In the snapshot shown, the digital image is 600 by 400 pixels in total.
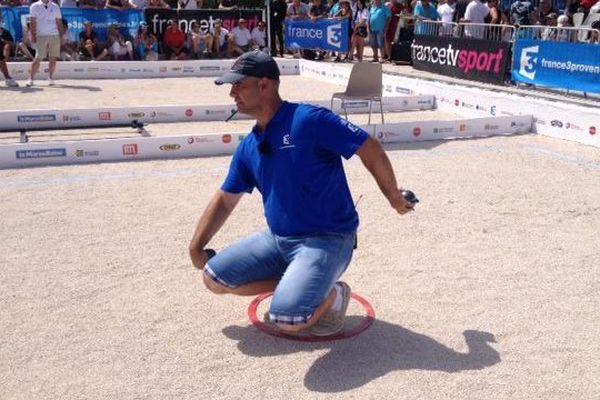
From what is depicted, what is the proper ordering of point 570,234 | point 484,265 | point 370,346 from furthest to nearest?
1. point 570,234
2. point 484,265
3. point 370,346

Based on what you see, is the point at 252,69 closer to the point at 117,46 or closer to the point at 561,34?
the point at 561,34

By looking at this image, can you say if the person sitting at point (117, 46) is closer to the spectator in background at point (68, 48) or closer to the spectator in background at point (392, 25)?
the spectator in background at point (68, 48)

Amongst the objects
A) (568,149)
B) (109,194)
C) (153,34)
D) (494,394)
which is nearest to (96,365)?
(494,394)

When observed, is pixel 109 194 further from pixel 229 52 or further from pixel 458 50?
pixel 229 52

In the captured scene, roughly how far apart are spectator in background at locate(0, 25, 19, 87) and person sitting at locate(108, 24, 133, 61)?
89.8 inches

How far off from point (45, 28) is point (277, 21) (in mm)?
7723

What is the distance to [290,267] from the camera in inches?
138

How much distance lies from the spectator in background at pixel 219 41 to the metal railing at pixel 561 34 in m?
8.32

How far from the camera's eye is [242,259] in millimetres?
3707

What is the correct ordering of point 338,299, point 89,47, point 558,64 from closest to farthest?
point 338,299 < point 558,64 < point 89,47

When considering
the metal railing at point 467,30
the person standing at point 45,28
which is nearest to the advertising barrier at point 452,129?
the metal railing at point 467,30

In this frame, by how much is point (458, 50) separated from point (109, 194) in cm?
1023

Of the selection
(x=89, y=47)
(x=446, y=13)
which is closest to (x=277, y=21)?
(x=446, y=13)

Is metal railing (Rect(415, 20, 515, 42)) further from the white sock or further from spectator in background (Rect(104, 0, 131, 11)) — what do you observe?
the white sock
